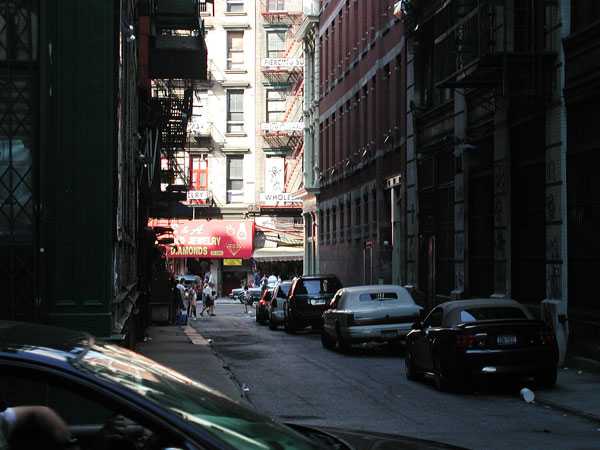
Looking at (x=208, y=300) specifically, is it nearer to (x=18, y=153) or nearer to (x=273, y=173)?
(x=273, y=173)

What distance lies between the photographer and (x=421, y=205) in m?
35.0

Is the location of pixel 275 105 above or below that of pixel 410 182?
above

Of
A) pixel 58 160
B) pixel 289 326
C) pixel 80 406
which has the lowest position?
pixel 289 326

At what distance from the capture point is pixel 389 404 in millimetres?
16500

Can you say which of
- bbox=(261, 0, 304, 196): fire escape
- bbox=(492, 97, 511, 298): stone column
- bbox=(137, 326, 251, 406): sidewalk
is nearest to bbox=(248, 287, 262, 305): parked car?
bbox=(261, 0, 304, 196): fire escape

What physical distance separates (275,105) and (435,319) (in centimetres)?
5525

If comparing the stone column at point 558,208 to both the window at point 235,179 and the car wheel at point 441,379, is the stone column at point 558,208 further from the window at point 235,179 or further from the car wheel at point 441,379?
the window at point 235,179

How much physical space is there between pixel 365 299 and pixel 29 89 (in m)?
14.2

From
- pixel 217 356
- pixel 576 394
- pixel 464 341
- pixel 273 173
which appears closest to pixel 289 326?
pixel 217 356

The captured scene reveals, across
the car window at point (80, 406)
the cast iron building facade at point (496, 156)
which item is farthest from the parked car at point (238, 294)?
the car window at point (80, 406)

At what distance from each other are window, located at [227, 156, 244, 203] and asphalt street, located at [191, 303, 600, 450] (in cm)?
4622

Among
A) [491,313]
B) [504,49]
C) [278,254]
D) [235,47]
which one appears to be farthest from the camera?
[235,47]

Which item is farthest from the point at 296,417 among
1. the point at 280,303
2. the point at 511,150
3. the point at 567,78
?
the point at 280,303

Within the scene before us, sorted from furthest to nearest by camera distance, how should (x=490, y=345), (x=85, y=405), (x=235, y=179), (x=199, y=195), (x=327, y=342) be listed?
(x=235, y=179) < (x=199, y=195) < (x=327, y=342) < (x=490, y=345) < (x=85, y=405)
